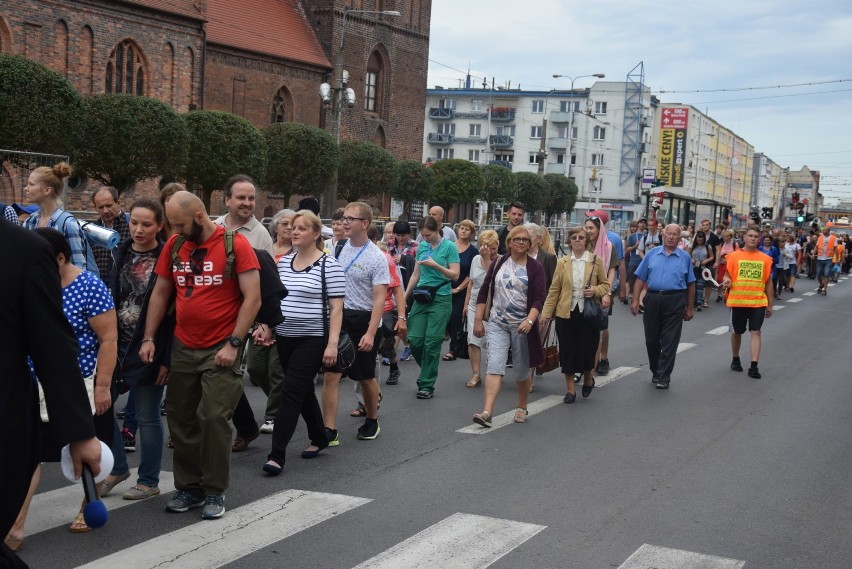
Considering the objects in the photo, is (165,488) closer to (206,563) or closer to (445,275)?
(206,563)

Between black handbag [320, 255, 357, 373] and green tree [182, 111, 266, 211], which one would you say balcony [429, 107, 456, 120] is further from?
black handbag [320, 255, 357, 373]

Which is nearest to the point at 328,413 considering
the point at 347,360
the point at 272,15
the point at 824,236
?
the point at 347,360

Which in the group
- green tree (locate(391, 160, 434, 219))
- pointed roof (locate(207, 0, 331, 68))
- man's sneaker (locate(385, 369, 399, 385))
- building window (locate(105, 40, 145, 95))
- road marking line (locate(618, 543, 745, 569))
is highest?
pointed roof (locate(207, 0, 331, 68))

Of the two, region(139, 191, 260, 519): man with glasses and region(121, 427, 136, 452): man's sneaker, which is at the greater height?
region(139, 191, 260, 519): man with glasses

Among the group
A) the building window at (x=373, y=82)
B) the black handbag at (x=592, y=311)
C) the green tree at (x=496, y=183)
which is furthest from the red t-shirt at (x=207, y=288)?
the green tree at (x=496, y=183)

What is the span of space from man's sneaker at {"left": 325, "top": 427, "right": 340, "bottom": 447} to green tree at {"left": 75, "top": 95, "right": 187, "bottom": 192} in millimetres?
26921

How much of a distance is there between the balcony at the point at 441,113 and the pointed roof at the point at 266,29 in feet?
164

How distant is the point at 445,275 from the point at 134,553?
5896 millimetres

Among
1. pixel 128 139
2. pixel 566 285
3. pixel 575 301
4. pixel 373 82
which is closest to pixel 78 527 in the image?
pixel 566 285

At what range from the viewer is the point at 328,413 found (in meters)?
7.97

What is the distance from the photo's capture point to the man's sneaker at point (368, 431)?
847 cm

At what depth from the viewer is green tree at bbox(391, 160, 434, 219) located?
5388 centimetres

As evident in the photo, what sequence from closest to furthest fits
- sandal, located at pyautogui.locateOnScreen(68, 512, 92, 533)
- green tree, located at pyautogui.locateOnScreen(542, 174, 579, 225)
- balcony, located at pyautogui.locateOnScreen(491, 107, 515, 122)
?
1. sandal, located at pyautogui.locateOnScreen(68, 512, 92, 533)
2. green tree, located at pyautogui.locateOnScreen(542, 174, 579, 225)
3. balcony, located at pyautogui.locateOnScreen(491, 107, 515, 122)

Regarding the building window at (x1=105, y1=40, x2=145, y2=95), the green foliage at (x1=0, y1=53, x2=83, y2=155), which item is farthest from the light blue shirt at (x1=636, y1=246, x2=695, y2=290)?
the building window at (x1=105, y1=40, x2=145, y2=95)
